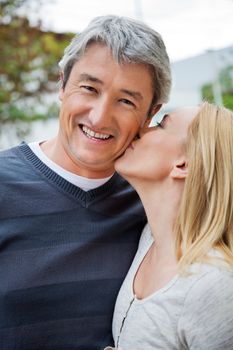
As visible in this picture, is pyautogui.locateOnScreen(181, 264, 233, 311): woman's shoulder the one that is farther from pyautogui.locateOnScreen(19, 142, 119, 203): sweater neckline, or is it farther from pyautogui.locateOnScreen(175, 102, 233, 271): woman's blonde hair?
pyautogui.locateOnScreen(19, 142, 119, 203): sweater neckline

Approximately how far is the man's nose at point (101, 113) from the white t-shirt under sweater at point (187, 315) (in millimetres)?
593

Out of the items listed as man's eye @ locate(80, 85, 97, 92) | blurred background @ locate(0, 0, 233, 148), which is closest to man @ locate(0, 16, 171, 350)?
man's eye @ locate(80, 85, 97, 92)

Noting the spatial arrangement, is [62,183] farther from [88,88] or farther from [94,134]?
[88,88]

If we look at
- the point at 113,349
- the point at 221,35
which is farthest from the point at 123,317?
the point at 221,35

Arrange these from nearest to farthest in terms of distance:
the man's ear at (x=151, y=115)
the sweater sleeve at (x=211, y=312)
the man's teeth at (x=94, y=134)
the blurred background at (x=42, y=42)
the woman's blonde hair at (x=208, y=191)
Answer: the sweater sleeve at (x=211, y=312) → the woman's blonde hair at (x=208, y=191) → the man's teeth at (x=94, y=134) → the man's ear at (x=151, y=115) → the blurred background at (x=42, y=42)

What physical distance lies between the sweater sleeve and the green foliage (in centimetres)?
612

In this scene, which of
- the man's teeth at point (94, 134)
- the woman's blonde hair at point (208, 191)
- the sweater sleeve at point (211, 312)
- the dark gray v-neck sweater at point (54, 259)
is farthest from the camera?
the man's teeth at point (94, 134)

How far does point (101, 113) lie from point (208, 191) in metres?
0.45

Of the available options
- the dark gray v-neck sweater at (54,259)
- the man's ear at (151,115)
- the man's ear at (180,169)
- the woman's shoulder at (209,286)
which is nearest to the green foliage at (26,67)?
the man's ear at (151,115)

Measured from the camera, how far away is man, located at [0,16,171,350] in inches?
73.8

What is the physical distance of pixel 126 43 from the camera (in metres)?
1.91

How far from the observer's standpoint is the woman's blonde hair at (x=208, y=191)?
174 cm

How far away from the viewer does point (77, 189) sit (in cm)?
201

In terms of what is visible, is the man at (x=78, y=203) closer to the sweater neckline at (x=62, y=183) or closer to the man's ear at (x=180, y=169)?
the sweater neckline at (x=62, y=183)
